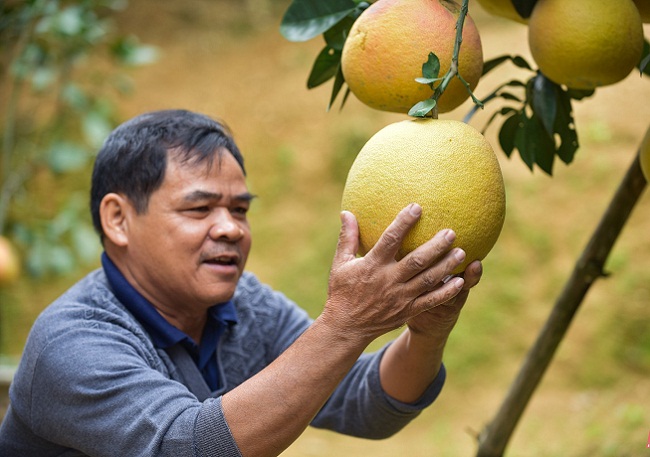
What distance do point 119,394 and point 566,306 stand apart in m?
0.83

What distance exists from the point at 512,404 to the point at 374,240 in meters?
0.81

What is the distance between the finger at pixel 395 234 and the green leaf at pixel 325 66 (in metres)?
0.42

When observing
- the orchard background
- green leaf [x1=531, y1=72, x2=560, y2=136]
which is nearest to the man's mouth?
green leaf [x1=531, y1=72, x2=560, y2=136]

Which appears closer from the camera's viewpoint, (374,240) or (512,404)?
(374,240)

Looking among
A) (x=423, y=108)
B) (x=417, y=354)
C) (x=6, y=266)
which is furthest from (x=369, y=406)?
(x=6, y=266)

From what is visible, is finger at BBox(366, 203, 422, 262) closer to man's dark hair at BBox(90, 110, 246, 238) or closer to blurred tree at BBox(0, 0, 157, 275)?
man's dark hair at BBox(90, 110, 246, 238)

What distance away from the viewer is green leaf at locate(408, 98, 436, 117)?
2.87 feet

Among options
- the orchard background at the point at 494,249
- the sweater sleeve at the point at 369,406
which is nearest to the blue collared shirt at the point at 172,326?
the sweater sleeve at the point at 369,406

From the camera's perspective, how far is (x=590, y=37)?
40.5 inches

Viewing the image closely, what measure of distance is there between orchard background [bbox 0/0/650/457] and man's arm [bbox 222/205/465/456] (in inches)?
78.9

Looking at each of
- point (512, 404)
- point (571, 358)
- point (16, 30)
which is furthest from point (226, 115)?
point (512, 404)

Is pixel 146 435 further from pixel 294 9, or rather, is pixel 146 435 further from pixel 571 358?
pixel 571 358

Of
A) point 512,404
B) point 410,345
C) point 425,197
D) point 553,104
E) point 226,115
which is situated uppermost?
point 425,197

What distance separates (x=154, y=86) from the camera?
18.2 feet
